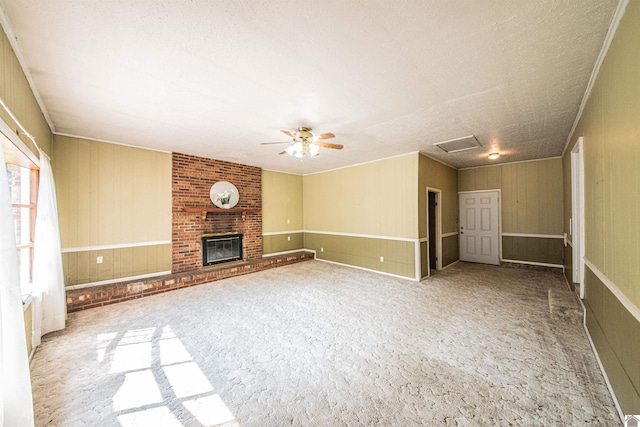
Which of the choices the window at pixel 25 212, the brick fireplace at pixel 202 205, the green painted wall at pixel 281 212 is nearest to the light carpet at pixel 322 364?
the window at pixel 25 212

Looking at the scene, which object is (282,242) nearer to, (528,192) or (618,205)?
(618,205)

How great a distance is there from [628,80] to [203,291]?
5416 millimetres

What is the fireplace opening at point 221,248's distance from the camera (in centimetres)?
523

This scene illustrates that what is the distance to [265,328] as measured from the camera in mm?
2914

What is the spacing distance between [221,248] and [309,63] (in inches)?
182

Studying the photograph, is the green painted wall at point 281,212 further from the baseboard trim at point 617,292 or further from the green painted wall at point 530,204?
the baseboard trim at point 617,292

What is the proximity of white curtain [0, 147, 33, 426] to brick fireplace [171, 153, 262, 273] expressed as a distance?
364cm

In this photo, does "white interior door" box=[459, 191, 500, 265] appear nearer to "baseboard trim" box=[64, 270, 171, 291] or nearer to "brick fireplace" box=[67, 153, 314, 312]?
"brick fireplace" box=[67, 153, 314, 312]

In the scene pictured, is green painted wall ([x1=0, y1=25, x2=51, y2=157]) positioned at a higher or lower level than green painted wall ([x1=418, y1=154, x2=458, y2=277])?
higher

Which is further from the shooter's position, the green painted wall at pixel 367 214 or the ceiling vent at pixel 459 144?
the green painted wall at pixel 367 214

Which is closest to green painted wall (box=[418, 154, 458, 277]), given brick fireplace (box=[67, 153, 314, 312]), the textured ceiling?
the textured ceiling

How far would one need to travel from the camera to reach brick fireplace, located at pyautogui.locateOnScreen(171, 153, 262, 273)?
193 inches

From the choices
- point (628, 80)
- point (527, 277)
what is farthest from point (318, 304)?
point (527, 277)

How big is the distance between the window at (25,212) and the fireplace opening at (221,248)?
101 inches
